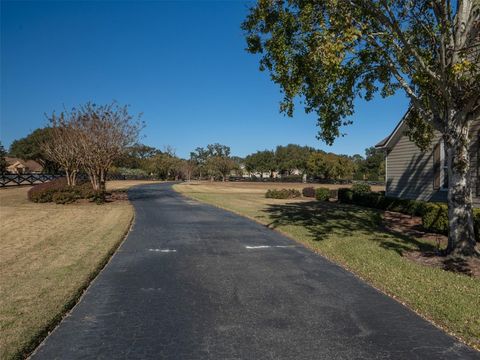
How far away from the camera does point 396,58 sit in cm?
1078

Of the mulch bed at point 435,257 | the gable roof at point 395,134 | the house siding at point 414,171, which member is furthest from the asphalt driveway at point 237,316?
the gable roof at point 395,134

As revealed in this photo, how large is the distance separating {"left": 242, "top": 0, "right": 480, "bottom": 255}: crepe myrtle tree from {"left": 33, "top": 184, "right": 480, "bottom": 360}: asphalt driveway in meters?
4.23

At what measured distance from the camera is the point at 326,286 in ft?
22.7

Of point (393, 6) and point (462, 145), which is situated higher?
point (393, 6)

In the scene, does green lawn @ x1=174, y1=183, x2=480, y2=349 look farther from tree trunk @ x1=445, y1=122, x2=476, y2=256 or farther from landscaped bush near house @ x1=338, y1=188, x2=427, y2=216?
landscaped bush near house @ x1=338, y1=188, x2=427, y2=216

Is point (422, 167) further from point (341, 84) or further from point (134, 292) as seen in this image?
point (134, 292)

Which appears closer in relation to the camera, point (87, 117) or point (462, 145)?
point (462, 145)

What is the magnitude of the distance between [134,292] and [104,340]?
189 cm

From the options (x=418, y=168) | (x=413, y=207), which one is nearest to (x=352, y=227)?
(x=413, y=207)

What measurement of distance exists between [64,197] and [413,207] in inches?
749

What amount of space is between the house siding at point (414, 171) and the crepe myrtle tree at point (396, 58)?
5.34 m

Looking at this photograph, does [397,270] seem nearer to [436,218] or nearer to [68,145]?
[436,218]

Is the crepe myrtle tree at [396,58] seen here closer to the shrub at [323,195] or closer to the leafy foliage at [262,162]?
the shrub at [323,195]

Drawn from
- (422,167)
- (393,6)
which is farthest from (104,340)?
(422,167)
